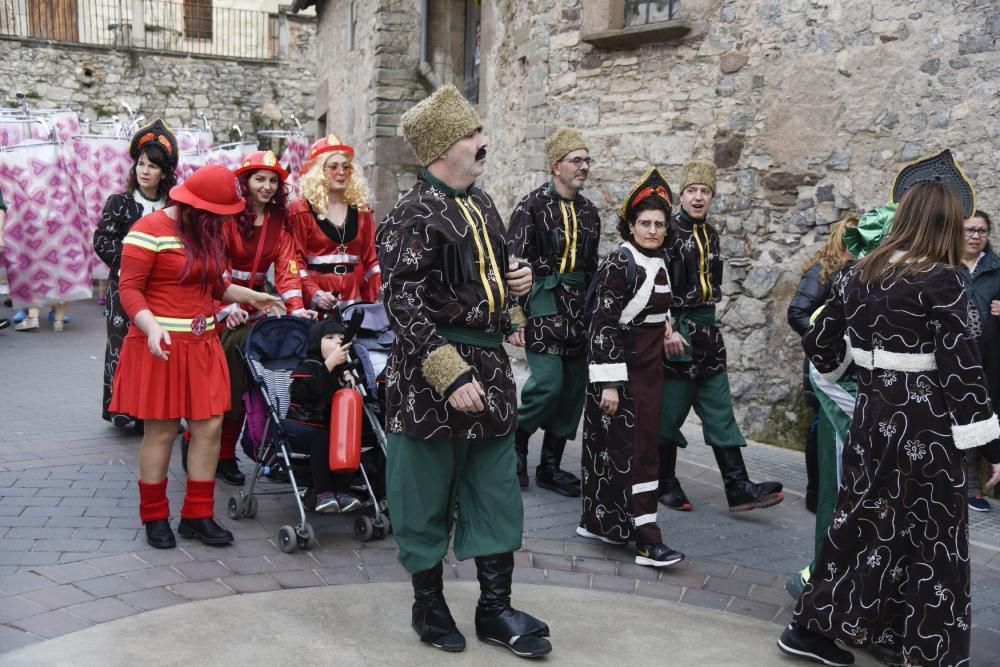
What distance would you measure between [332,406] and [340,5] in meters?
16.8

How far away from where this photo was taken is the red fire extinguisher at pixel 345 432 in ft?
15.6

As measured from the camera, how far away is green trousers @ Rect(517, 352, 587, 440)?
19.9 ft

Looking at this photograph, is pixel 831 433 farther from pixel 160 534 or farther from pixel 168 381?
pixel 160 534

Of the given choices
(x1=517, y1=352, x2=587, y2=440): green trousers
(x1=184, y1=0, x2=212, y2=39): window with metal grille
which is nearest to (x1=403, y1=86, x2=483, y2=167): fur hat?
(x1=517, y1=352, x2=587, y2=440): green trousers

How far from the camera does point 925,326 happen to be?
11.7 feet

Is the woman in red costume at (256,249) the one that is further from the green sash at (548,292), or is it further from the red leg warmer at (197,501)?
the green sash at (548,292)

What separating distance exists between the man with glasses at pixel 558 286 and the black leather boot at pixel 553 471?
0.04ft

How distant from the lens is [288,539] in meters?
4.84

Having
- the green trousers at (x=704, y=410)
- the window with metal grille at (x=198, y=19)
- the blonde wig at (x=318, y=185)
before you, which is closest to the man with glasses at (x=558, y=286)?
the green trousers at (x=704, y=410)

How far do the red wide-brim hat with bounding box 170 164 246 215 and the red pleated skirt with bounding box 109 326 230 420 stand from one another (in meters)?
0.59

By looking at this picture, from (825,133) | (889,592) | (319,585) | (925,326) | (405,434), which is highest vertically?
(825,133)

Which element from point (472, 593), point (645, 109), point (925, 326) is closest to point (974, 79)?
point (645, 109)

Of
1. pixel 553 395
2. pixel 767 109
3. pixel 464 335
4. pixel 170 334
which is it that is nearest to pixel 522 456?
pixel 553 395

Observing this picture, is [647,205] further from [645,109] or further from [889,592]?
[645,109]
